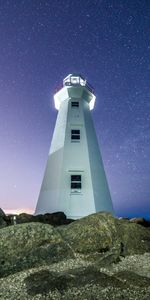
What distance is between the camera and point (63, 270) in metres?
5.56

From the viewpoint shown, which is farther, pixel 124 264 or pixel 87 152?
pixel 87 152

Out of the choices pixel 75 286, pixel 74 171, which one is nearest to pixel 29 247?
pixel 75 286

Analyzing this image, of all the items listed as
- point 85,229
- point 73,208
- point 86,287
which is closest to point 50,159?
point 73,208

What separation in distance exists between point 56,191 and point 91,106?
30.1 feet

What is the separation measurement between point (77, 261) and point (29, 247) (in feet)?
4.05

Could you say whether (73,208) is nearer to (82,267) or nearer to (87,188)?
(87,188)

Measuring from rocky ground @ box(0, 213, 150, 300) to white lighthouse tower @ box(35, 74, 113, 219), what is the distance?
710 cm

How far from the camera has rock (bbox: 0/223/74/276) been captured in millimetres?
5745

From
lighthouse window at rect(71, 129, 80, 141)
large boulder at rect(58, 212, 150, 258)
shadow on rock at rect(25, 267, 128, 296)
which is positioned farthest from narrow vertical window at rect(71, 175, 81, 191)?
shadow on rock at rect(25, 267, 128, 296)

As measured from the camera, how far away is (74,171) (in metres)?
16.0

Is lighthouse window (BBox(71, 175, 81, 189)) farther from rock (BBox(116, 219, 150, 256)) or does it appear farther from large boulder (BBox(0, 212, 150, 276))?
large boulder (BBox(0, 212, 150, 276))

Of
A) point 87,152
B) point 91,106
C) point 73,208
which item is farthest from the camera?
point 91,106

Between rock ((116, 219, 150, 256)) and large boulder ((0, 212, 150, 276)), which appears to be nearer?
large boulder ((0, 212, 150, 276))

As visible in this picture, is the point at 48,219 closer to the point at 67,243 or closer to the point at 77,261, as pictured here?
the point at 67,243
